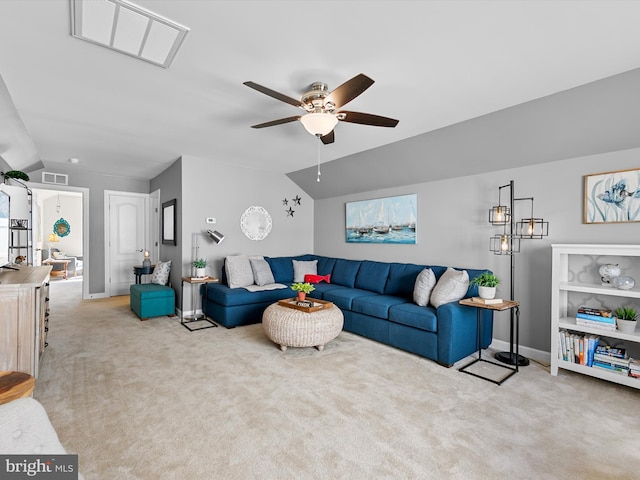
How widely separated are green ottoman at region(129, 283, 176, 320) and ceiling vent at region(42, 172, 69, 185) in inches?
104

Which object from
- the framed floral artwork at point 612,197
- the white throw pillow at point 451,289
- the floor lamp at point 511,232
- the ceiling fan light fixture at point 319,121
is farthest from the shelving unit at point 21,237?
the framed floral artwork at point 612,197

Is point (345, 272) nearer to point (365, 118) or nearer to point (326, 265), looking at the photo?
point (326, 265)

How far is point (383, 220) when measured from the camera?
509 centimetres

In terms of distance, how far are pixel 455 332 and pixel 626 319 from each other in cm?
134

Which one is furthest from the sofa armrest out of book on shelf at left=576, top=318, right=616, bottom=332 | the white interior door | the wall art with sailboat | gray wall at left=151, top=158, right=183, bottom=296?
the white interior door

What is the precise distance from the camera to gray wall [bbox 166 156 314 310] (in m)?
5.00

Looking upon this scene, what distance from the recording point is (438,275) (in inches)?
159

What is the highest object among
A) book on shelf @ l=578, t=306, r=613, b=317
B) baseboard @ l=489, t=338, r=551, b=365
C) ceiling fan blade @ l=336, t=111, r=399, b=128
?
ceiling fan blade @ l=336, t=111, r=399, b=128

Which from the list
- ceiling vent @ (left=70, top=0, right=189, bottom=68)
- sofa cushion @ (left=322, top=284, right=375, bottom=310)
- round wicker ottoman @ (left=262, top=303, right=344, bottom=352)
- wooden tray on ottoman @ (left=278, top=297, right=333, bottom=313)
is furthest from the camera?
sofa cushion @ (left=322, top=284, right=375, bottom=310)

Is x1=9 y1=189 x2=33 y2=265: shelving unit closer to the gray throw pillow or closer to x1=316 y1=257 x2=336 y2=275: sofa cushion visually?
the gray throw pillow

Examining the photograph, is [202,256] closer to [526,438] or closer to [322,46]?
[322,46]

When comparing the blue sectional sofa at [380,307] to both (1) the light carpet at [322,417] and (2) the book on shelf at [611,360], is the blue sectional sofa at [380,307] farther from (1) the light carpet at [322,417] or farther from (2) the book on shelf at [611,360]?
(2) the book on shelf at [611,360]

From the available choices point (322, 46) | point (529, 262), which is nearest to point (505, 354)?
point (529, 262)

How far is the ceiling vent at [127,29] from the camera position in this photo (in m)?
1.75
